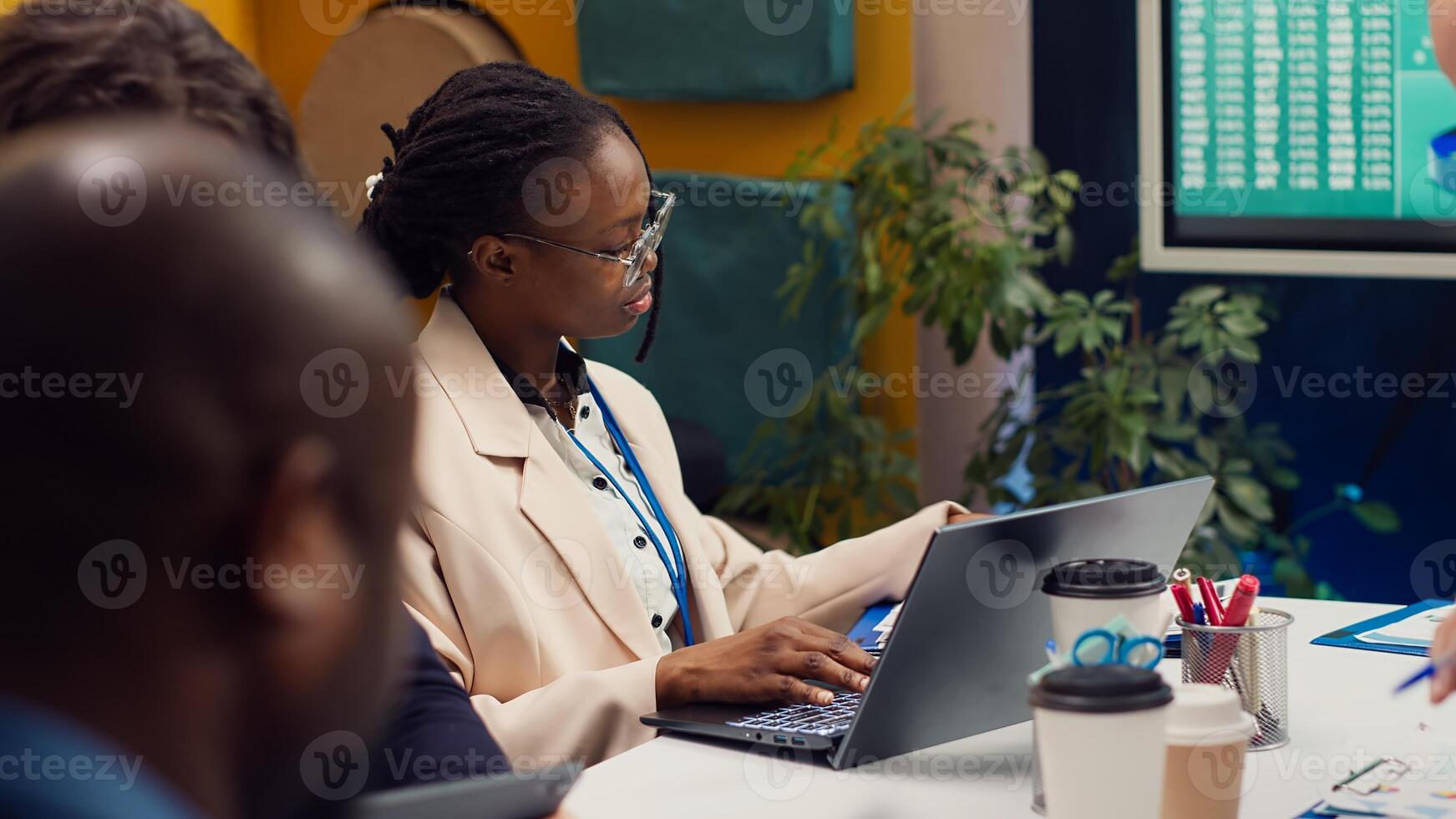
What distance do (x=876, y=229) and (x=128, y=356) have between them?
2782 millimetres

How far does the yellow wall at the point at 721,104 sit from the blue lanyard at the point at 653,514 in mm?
1445

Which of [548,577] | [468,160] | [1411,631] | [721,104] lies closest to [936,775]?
[548,577]

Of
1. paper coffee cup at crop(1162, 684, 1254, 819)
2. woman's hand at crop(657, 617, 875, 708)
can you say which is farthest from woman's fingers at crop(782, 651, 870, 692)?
paper coffee cup at crop(1162, 684, 1254, 819)

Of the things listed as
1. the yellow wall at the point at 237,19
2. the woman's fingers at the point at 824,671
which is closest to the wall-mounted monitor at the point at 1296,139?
the woman's fingers at the point at 824,671

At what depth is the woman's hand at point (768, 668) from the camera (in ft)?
4.23

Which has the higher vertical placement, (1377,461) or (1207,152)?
(1207,152)

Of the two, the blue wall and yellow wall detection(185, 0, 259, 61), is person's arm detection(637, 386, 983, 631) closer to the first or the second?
the blue wall

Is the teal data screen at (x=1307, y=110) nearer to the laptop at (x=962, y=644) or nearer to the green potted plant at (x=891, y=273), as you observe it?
the green potted plant at (x=891, y=273)

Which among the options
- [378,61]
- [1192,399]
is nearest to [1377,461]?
[1192,399]

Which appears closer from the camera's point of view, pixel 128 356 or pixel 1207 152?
pixel 128 356

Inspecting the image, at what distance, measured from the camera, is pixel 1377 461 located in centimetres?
295

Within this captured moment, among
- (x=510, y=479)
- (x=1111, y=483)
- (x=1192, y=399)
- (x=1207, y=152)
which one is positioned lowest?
(x=1111, y=483)

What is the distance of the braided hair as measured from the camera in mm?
1649

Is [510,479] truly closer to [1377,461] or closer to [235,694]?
[235,694]
